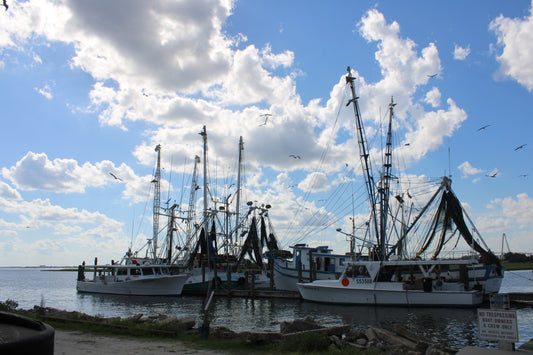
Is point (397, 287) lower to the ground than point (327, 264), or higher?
lower

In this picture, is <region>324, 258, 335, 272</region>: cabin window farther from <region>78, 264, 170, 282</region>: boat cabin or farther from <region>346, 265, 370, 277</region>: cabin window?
<region>78, 264, 170, 282</region>: boat cabin

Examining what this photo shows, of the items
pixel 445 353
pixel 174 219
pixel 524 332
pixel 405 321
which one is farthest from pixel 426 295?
pixel 174 219

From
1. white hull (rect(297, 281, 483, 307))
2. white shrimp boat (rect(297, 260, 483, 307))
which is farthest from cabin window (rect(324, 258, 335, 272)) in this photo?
white hull (rect(297, 281, 483, 307))

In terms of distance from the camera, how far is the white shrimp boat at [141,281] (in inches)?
1679

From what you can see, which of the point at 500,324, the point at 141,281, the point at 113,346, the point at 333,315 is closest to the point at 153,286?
the point at 141,281

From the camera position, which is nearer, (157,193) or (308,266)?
(308,266)

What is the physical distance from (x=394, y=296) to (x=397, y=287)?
683 millimetres

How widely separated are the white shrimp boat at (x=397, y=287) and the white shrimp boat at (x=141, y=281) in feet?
56.0

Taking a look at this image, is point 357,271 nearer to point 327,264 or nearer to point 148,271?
point 327,264

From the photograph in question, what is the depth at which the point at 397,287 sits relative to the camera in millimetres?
29219

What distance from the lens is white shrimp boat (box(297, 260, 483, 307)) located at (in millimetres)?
28359

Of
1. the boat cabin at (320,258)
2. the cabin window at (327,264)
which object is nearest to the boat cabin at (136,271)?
the boat cabin at (320,258)

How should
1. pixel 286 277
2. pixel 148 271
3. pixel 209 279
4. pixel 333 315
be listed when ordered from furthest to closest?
1. pixel 209 279
2. pixel 148 271
3. pixel 286 277
4. pixel 333 315

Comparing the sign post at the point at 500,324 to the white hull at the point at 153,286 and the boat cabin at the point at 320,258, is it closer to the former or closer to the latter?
the boat cabin at the point at 320,258
